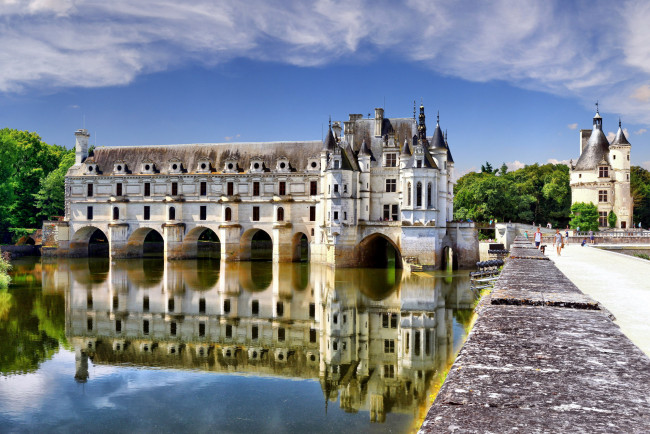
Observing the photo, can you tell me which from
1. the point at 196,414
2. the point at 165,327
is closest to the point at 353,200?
the point at 165,327

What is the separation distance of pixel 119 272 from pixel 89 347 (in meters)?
21.0

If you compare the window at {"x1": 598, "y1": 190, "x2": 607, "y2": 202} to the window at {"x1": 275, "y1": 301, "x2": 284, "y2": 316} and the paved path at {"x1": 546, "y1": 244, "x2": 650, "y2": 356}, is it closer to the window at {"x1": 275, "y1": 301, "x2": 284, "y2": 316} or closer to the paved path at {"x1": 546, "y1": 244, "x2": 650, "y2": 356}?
the paved path at {"x1": 546, "y1": 244, "x2": 650, "y2": 356}

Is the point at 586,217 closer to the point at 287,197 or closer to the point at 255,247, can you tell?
the point at 287,197

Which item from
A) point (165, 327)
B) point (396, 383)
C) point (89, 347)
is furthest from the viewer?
point (165, 327)

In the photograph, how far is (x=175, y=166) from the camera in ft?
157

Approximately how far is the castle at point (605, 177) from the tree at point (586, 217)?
1.31 metres

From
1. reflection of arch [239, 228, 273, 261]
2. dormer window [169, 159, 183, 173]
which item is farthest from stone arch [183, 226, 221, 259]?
dormer window [169, 159, 183, 173]

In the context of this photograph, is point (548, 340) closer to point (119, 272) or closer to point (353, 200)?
point (353, 200)

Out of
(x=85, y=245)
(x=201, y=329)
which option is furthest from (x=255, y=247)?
(x=201, y=329)

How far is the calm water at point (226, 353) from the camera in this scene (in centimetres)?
1189

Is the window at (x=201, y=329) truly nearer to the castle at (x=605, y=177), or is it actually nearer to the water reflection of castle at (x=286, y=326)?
the water reflection of castle at (x=286, y=326)

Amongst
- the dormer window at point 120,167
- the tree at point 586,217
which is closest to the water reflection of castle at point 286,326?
the dormer window at point 120,167

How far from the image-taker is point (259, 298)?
2739cm

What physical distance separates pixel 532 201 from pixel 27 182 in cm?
5458
